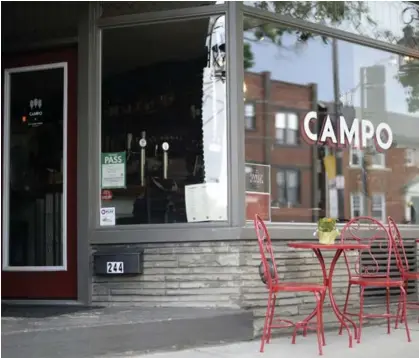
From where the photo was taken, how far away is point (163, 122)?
229 inches

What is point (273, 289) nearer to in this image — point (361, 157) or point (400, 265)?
point (400, 265)

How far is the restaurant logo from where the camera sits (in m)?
6.38

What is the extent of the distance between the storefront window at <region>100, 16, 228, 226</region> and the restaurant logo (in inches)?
47.0

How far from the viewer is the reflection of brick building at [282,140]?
5867 mm

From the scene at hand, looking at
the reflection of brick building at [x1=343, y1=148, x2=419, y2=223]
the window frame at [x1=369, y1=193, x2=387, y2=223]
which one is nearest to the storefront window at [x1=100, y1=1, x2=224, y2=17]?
the reflection of brick building at [x1=343, y1=148, x2=419, y2=223]

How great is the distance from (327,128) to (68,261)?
287cm

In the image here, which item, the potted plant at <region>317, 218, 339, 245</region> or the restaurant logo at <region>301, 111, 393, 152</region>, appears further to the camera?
the restaurant logo at <region>301, 111, 393, 152</region>

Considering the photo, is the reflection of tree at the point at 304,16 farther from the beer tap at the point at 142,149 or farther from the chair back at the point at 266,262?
the chair back at the point at 266,262

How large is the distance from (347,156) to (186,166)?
6.36 feet

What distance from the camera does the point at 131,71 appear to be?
5.88m

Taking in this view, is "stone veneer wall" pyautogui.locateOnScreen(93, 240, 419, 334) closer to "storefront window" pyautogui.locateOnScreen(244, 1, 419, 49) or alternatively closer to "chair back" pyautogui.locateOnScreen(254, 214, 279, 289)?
"chair back" pyautogui.locateOnScreen(254, 214, 279, 289)

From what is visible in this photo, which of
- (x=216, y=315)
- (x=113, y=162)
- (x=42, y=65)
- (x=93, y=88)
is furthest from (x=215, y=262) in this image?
(x=42, y=65)

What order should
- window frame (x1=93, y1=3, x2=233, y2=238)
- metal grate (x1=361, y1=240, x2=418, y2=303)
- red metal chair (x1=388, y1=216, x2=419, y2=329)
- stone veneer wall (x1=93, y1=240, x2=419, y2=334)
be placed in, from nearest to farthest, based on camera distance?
stone veneer wall (x1=93, y1=240, x2=419, y2=334) → window frame (x1=93, y1=3, x2=233, y2=238) → red metal chair (x1=388, y1=216, x2=419, y2=329) → metal grate (x1=361, y1=240, x2=418, y2=303)

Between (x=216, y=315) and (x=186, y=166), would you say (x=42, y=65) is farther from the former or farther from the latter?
(x=216, y=315)
